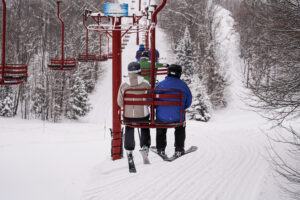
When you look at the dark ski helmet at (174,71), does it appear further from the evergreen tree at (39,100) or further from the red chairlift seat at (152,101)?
the evergreen tree at (39,100)

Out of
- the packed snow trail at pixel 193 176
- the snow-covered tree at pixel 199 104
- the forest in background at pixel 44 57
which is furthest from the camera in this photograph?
the forest in background at pixel 44 57

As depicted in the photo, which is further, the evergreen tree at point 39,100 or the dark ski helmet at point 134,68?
the evergreen tree at point 39,100

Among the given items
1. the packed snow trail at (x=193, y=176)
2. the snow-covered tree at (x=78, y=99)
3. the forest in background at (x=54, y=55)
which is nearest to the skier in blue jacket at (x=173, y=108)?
the packed snow trail at (x=193, y=176)

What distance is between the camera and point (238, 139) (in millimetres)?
12625

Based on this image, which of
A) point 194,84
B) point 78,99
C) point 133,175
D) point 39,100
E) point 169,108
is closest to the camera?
point 169,108

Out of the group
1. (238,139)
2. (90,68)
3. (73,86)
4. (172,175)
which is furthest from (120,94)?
(90,68)

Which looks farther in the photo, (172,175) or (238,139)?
(238,139)

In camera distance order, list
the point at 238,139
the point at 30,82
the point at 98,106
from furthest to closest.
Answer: the point at 98,106
the point at 30,82
the point at 238,139

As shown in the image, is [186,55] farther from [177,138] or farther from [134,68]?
[134,68]

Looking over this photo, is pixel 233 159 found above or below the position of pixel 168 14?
below

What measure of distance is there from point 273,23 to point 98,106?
26729mm

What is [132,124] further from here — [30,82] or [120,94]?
[30,82]

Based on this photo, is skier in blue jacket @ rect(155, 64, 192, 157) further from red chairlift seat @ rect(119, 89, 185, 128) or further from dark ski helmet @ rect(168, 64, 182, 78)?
red chairlift seat @ rect(119, 89, 185, 128)

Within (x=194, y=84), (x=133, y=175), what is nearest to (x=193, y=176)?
(x=133, y=175)
